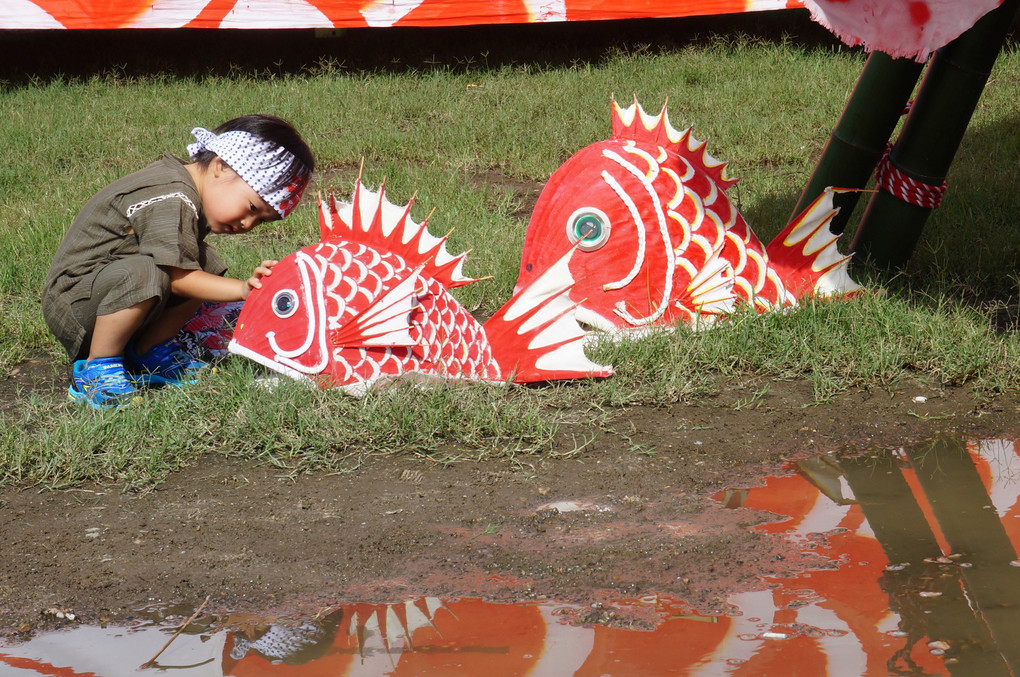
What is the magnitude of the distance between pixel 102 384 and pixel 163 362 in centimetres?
31

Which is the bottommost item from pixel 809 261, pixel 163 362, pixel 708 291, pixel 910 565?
pixel 163 362

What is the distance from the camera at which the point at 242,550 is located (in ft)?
7.70

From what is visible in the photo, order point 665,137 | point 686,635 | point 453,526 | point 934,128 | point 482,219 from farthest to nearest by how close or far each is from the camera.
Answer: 1. point 482,219
2. point 934,128
3. point 665,137
4. point 453,526
5. point 686,635

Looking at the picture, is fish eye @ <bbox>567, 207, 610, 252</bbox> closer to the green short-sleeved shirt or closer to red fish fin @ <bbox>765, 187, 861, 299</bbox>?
red fish fin @ <bbox>765, 187, 861, 299</bbox>

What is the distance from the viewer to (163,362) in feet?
11.3

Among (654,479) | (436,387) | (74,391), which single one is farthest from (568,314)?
(74,391)

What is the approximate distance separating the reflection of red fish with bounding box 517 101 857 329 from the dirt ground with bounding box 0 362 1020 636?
0.52 m

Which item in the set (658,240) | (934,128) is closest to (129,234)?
(658,240)

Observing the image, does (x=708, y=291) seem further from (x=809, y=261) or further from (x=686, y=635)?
(x=686, y=635)

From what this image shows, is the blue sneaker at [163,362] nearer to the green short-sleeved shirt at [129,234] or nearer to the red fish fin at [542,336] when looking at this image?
the green short-sleeved shirt at [129,234]

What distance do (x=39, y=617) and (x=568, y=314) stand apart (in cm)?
171

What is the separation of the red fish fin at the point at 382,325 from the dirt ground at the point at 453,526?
1.15 ft

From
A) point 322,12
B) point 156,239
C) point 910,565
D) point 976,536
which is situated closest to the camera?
point 910,565

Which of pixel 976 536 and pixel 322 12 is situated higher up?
pixel 322 12
